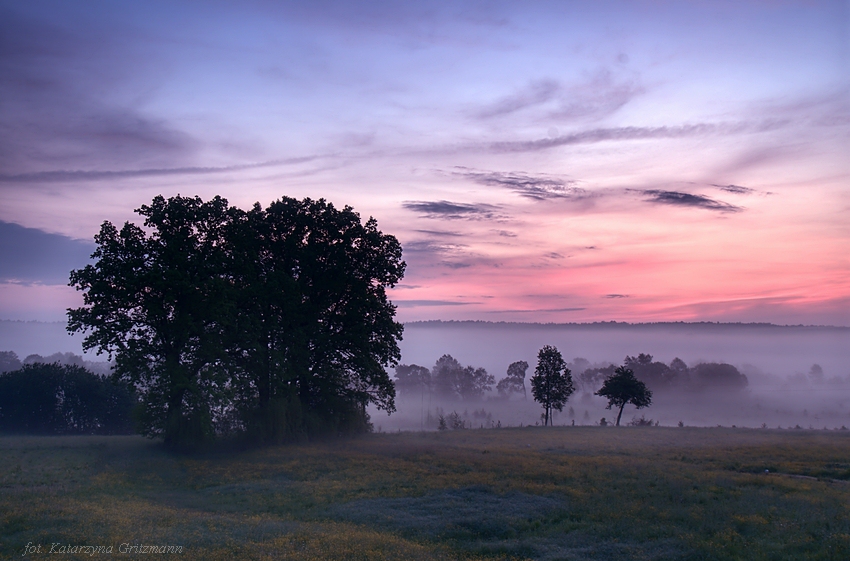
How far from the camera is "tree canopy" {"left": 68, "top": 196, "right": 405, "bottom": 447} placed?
3022 centimetres

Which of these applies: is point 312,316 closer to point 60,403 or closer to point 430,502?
point 430,502

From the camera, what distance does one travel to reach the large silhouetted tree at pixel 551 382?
64.1 meters

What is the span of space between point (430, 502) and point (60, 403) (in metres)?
54.8

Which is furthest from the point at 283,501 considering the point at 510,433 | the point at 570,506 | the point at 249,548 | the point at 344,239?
the point at 510,433

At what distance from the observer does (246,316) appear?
34.2m

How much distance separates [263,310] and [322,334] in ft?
15.7

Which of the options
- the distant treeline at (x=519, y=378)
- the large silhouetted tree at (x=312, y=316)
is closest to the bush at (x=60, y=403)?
the large silhouetted tree at (x=312, y=316)

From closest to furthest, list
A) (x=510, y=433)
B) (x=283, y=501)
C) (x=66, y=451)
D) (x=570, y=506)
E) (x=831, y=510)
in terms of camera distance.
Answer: (x=831, y=510)
(x=570, y=506)
(x=283, y=501)
(x=66, y=451)
(x=510, y=433)

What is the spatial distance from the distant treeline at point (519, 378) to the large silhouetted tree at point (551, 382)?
→ 6755cm

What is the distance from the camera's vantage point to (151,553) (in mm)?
12508

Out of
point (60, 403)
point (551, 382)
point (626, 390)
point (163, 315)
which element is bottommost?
point (60, 403)

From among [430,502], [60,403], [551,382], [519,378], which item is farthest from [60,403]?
[519,378]

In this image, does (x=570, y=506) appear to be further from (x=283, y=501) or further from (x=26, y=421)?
(x=26, y=421)

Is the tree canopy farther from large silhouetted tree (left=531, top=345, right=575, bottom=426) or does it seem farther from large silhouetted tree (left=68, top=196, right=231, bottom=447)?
large silhouetted tree (left=531, top=345, right=575, bottom=426)
